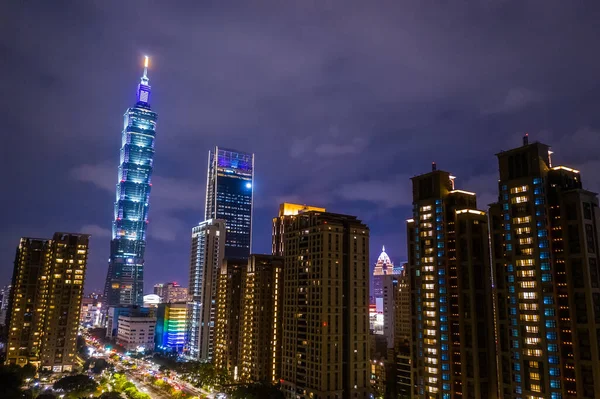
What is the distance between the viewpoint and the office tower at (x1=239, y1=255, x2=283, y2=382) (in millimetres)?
144500

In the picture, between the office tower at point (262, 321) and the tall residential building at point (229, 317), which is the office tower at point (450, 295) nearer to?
the office tower at point (262, 321)

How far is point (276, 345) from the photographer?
143m

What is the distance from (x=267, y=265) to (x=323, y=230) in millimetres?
38484

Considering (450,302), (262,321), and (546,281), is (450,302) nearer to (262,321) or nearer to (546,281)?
(546,281)

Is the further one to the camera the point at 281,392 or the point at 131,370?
the point at 131,370

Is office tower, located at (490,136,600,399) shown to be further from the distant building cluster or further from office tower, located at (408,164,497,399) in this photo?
office tower, located at (408,164,497,399)

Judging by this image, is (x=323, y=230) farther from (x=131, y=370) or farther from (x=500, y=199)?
(x=131, y=370)

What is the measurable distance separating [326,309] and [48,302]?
118983mm

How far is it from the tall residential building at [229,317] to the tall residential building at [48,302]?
2196 inches

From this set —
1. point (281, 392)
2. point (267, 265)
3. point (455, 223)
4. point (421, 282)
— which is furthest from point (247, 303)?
point (455, 223)

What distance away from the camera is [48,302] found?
179 meters

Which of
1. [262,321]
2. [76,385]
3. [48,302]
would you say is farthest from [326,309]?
[48,302]

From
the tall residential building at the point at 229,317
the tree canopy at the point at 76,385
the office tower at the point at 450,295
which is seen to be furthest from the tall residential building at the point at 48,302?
the office tower at the point at 450,295

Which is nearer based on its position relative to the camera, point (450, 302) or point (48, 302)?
point (450, 302)
